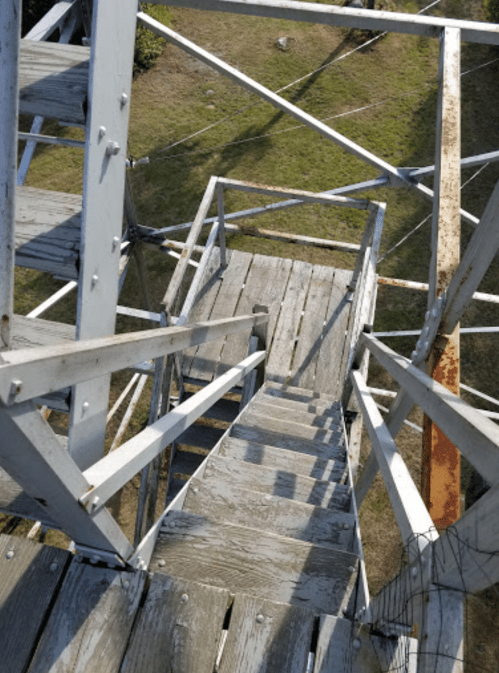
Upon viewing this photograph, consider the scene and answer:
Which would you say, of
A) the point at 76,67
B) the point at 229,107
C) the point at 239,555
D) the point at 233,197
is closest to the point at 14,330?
the point at 76,67

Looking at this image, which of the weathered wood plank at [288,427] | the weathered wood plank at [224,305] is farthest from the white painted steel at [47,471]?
the weathered wood plank at [224,305]

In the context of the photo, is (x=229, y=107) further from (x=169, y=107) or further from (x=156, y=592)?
(x=156, y=592)

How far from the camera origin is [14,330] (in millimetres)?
1657

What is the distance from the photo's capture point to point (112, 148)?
1.64m

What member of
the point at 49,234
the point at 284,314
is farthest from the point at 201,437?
the point at 49,234

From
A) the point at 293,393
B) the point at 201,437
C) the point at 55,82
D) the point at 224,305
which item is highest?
the point at 55,82

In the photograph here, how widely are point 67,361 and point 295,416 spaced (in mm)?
3537

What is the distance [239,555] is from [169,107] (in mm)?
9175

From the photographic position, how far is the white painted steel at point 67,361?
90cm

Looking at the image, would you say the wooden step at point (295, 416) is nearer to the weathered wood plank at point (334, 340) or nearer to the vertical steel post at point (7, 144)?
the weathered wood plank at point (334, 340)

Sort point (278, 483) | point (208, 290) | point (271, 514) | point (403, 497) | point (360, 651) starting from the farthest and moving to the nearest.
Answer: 1. point (208, 290)
2. point (278, 483)
3. point (271, 514)
4. point (403, 497)
5. point (360, 651)

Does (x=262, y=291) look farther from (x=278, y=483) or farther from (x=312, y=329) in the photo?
(x=278, y=483)

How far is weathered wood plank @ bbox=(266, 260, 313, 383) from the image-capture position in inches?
223

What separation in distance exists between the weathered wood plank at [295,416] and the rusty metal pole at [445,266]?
1966mm
